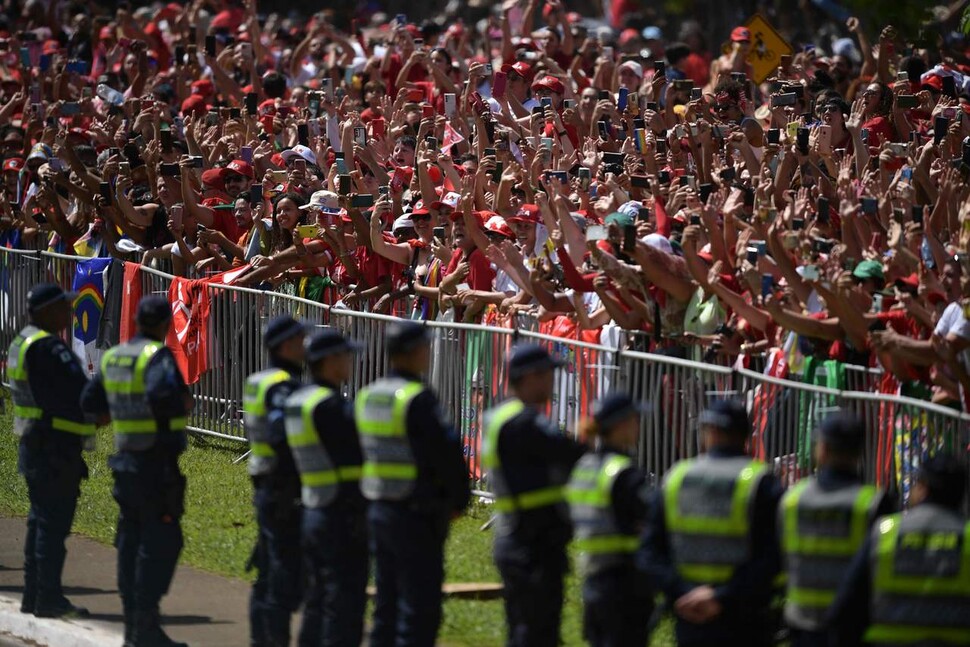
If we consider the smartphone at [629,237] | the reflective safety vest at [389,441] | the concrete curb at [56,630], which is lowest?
the concrete curb at [56,630]

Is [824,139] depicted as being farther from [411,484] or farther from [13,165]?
[13,165]

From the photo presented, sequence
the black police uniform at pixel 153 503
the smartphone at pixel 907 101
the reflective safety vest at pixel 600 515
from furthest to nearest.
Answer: the smartphone at pixel 907 101 < the black police uniform at pixel 153 503 < the reflective safety vest at pixel 600 515

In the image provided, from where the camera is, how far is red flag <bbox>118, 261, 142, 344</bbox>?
51.7 ft

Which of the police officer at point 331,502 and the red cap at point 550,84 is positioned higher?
the red cap at point 550,84

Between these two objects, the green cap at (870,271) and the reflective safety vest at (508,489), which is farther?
the green cap at (870,271)

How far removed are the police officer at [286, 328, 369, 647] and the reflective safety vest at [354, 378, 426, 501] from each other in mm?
327

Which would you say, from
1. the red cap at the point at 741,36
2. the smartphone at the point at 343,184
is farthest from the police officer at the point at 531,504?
the red cap at the point at 741,36

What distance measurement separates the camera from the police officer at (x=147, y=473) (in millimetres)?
9578

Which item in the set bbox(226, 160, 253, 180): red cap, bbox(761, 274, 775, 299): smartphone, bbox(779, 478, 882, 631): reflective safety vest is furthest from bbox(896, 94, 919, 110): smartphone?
bbox(779, 478, 882, 631): reflective safety vest

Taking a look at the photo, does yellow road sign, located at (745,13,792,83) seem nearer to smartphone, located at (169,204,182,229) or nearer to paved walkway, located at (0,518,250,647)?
smartphone, located at (169,204,182,229)

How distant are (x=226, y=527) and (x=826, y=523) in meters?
6.24

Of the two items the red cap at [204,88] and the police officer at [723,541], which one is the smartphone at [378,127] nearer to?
the red cap at [204,88]

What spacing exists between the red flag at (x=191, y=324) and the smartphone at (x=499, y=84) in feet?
11.9

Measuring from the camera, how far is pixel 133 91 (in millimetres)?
21438
